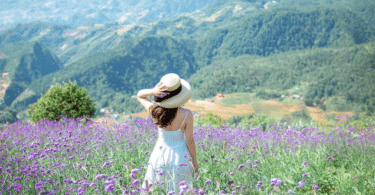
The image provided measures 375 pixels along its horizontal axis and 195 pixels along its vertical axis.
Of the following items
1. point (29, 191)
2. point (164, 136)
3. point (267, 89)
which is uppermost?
point (164, 136)

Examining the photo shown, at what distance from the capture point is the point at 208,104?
14400cm

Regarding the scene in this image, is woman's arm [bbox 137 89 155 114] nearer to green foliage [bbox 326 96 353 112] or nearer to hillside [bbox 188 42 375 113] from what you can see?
green foliage [bbox 326 96 353 112]

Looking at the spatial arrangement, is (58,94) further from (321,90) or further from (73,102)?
(321,90)

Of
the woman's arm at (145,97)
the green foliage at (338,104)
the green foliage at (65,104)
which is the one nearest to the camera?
the woman's arm at (145,97)


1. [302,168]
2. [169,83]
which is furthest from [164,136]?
[302,168]

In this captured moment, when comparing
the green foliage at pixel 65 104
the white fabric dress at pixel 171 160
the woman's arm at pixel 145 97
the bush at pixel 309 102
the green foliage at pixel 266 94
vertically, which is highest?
the woman's arm at pixel 145 97

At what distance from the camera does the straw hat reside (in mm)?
3025

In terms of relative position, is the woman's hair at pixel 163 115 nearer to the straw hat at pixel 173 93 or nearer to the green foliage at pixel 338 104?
the straw hat at pixel 173 93

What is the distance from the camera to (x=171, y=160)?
10.7ft

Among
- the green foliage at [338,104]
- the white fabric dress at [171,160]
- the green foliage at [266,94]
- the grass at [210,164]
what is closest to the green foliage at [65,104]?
the grass at [210,164]

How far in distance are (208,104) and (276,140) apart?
13832 centimetres

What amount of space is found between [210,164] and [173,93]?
1.65 meters

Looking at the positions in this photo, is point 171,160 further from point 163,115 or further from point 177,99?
point 177,99

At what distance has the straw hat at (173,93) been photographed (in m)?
3.03
